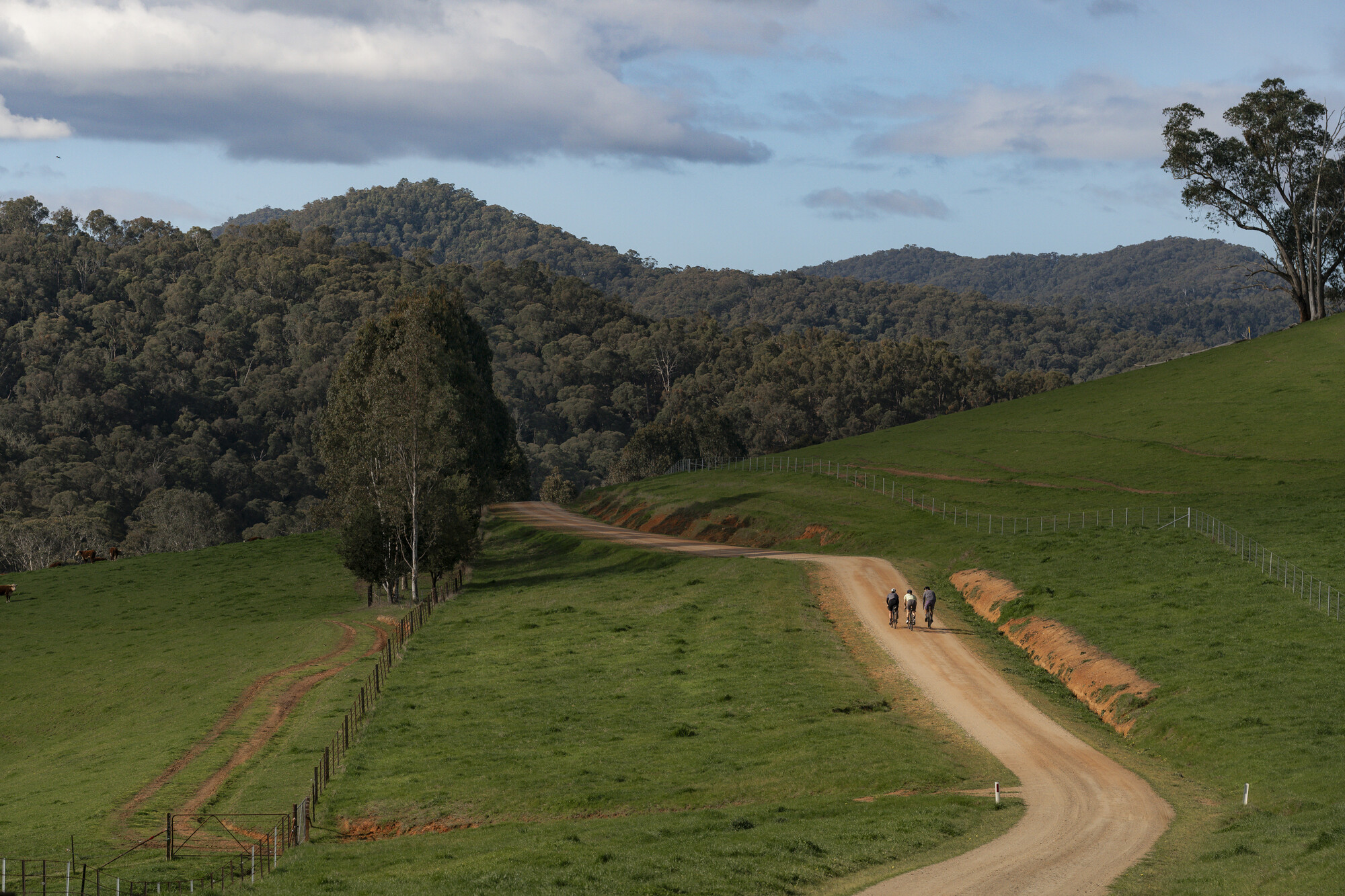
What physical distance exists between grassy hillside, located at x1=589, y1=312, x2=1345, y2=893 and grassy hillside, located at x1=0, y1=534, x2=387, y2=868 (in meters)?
25.2

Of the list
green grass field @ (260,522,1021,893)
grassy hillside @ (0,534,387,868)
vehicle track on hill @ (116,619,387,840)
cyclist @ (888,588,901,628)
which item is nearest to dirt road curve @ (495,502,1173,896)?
cyclist @ (888,588,901,628)

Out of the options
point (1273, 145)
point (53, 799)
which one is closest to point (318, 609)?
point (53, 799)

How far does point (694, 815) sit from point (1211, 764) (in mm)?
14779

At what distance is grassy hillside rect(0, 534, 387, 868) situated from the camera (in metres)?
34.7

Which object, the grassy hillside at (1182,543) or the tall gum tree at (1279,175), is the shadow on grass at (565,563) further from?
the tall gum tree at (1279,175)

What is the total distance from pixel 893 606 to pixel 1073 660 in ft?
27.2

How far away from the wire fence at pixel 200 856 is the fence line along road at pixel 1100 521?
121 feet

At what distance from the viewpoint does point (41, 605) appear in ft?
244

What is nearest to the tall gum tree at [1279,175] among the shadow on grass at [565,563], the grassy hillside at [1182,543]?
the grassy hillside at [1182,543]

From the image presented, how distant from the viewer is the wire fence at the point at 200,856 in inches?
1051

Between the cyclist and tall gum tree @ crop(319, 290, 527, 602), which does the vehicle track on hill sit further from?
the cyclist

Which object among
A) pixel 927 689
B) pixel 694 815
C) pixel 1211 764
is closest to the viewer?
pixel 694 815

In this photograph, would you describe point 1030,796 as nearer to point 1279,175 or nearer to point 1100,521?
point 1100,521

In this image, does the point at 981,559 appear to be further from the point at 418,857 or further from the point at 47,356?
the point at 47,356
